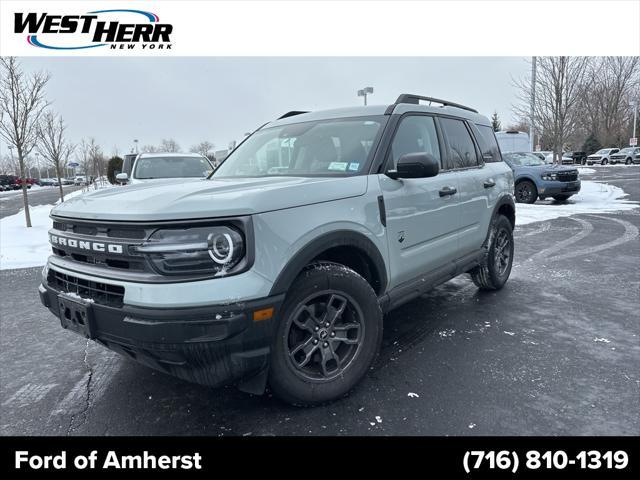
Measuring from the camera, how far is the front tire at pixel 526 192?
15.1 meters

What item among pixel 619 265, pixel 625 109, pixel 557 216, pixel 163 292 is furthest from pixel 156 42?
pixel 625 109

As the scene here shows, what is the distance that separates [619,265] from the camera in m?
6.46

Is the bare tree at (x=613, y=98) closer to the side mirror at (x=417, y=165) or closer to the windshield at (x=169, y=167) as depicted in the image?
the windshield at (x=169, y=167)

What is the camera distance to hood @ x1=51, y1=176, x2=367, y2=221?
88.3 inches

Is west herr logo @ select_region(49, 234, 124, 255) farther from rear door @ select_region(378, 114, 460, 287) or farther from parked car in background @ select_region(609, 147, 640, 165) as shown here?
parked car in background @ select_region(609, 147, 640, 165)

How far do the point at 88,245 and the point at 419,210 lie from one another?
90.1 inches

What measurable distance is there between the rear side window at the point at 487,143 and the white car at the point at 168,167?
6.11 metres

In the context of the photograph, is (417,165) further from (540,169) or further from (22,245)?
(540,169)

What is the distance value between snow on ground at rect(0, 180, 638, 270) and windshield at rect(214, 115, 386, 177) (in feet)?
8.16

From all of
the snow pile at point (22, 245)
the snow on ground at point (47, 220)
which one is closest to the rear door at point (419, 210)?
the snow on ground at point (47, 220)

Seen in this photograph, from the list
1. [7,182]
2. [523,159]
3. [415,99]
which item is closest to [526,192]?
[523,159]

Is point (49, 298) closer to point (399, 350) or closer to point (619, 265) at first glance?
point (399, 350)

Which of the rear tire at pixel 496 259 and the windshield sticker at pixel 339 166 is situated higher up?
the windshield sticker at pixel 339 166

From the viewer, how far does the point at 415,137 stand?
12.1 feet
